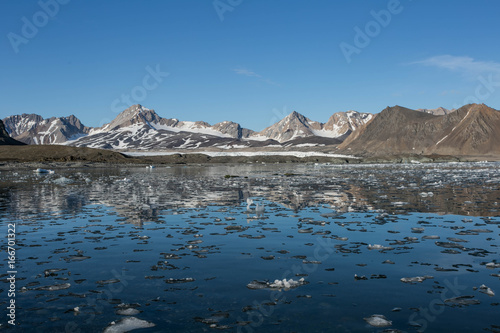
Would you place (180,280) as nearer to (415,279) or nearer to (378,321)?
(378,321)

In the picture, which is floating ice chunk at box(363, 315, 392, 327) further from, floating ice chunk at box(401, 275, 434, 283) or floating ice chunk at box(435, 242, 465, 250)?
floating ice chunk at box(435, 242, 465, 250)

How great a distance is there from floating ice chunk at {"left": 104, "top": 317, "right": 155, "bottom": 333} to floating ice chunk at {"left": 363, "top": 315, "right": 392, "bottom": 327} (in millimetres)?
3422

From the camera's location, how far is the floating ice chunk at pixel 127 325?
240 inches

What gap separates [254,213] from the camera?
17625 mm

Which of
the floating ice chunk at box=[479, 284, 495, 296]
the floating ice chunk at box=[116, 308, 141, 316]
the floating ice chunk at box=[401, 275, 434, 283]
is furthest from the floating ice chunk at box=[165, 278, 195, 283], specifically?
the floating ice chunk at box=[479, 284, 495, 296]

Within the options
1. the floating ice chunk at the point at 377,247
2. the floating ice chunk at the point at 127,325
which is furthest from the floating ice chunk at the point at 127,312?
the floating ice chunk at the point at 377,247

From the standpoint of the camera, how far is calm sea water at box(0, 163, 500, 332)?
6434mm

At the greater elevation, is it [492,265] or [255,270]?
[492,265]

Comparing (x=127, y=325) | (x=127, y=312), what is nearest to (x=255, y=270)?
(x=127, y=312)

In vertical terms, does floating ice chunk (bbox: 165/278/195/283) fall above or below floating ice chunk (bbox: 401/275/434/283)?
below

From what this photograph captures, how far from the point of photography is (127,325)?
6207mm

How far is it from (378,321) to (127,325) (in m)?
3.95

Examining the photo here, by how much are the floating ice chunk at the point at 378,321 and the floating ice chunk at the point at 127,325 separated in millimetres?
3422

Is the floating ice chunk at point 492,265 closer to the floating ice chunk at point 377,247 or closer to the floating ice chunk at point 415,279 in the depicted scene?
the floating ice chunk at point 415,279
